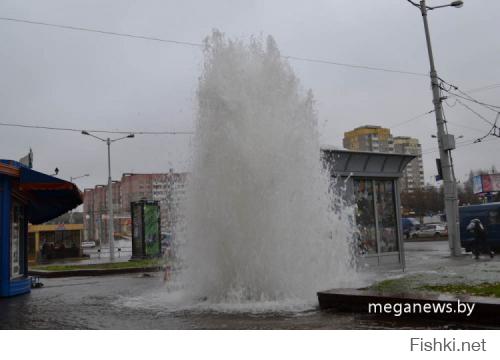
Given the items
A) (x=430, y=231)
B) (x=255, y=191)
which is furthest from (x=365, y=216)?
(x=430, y=231)

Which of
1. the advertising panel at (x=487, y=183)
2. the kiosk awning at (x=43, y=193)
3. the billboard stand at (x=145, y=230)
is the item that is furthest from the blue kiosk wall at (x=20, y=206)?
the advertising panel at (x=487, y=183)

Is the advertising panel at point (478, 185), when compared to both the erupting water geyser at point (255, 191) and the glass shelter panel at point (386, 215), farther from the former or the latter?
the erupting water geyser at point (255, 191)

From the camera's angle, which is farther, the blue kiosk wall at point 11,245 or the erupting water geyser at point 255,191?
the blue kiosk wall at point 11,245

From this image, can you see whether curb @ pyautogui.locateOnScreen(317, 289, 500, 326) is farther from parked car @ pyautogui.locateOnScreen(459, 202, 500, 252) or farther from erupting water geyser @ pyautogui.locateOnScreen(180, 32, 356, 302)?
parked car @ pyautogui.locateOnScreen(459, 202, 500, 252)

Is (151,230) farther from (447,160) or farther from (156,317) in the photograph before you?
(156,317)

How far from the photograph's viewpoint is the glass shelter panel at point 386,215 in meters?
15.9

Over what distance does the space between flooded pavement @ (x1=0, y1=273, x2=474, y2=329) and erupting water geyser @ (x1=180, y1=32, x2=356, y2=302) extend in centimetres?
102

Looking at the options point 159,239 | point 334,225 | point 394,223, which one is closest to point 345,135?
point 394,223

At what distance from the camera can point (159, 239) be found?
94.3ft

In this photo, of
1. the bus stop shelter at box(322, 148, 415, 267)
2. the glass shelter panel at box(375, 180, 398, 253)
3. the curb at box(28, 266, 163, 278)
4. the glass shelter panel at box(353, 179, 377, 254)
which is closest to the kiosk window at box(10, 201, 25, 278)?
the curb at box(28, 266, 163, 278)

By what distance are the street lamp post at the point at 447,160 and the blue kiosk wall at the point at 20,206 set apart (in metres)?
13.2

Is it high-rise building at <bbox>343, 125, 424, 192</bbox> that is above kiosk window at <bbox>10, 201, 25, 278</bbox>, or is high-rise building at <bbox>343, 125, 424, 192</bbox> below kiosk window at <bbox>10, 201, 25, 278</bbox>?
above

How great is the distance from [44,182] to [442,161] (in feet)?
47.3

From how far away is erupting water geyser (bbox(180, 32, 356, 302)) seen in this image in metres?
9.53
